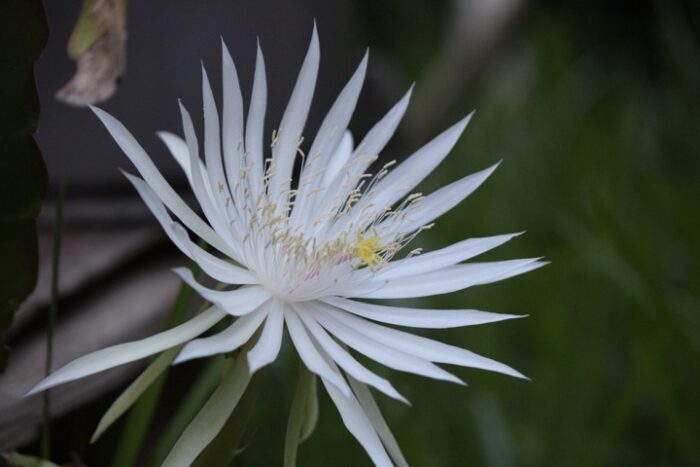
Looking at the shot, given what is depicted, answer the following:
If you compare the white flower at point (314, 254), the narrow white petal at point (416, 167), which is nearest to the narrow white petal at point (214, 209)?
the white flower at point (314, 254)

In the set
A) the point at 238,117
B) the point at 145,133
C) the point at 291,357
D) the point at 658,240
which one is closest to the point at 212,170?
the point at 238,117

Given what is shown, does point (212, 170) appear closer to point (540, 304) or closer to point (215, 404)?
point (215, 404)

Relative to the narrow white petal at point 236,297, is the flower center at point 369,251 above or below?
below

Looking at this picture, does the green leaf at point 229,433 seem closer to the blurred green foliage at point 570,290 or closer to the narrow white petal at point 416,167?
the narrow white petal at point 416,167

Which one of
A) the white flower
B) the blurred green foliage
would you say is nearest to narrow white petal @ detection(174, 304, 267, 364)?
the white flower

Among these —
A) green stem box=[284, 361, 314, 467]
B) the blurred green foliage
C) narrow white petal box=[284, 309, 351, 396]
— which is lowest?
the blurred green foliage

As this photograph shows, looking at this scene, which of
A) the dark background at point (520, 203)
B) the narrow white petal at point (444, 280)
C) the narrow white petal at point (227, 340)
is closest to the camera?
the narrow white petal at point (227, 340)

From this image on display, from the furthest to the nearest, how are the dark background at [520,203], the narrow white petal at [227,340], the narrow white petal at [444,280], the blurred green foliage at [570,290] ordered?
the blurred green foliage at [570,290] < the dark background at [520,203] < the narrow white petal at [444,280] < the narrow white petal at [227,340]

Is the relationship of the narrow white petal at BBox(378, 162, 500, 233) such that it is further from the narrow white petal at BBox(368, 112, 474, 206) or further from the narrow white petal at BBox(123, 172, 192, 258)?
the narrow white petal at BBox(123, 172, 192, 258)

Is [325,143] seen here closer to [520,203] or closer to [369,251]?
[369,251]
